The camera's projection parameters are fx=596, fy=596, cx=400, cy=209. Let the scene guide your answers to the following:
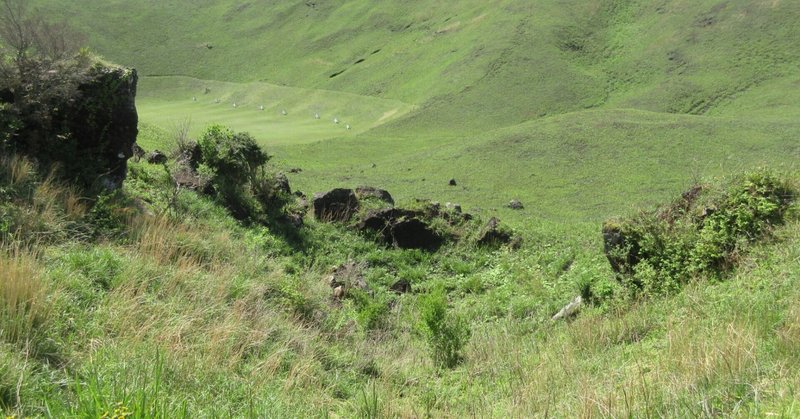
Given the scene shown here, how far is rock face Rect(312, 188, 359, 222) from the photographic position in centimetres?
1587

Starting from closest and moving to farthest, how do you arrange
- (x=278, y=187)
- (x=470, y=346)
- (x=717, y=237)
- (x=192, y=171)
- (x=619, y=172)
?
1. (x=470, y=346)
2. (x=717, y=237)
3. (x=192, y=171)
4. (x=278, y=187)
5. (x=619, y=172)

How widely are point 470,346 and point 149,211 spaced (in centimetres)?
629

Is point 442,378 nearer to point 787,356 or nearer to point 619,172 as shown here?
point 787,356

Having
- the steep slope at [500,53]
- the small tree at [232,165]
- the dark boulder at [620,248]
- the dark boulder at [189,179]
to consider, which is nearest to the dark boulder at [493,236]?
the dark boulder at [620,248]

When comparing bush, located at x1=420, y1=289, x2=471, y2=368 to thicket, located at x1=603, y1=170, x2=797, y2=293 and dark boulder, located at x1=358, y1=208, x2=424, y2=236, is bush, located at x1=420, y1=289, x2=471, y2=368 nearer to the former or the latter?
thicket, located at x1=603, y1=170, x2=797, y2=293

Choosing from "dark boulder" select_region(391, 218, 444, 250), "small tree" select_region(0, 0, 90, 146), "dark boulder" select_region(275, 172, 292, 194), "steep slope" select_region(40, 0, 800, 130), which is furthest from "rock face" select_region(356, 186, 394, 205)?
"steep slope" select_region(40, 0, 800, 130)

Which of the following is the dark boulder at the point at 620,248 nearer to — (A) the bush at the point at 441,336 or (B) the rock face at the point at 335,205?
(A) the bush at the point at 441,336

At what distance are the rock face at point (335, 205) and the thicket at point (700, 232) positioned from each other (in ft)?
24.1

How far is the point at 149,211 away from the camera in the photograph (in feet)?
34.6

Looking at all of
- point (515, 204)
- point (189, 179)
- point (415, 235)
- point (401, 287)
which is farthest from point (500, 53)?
point (401, 287)

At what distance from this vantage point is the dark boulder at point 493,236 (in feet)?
50.6

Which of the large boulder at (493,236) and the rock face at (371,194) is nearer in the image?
the large boulder at (493,236)

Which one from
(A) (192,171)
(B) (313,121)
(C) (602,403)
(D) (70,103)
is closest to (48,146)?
(D) (70,103)

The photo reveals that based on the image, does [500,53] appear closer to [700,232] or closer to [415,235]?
[415,235]
